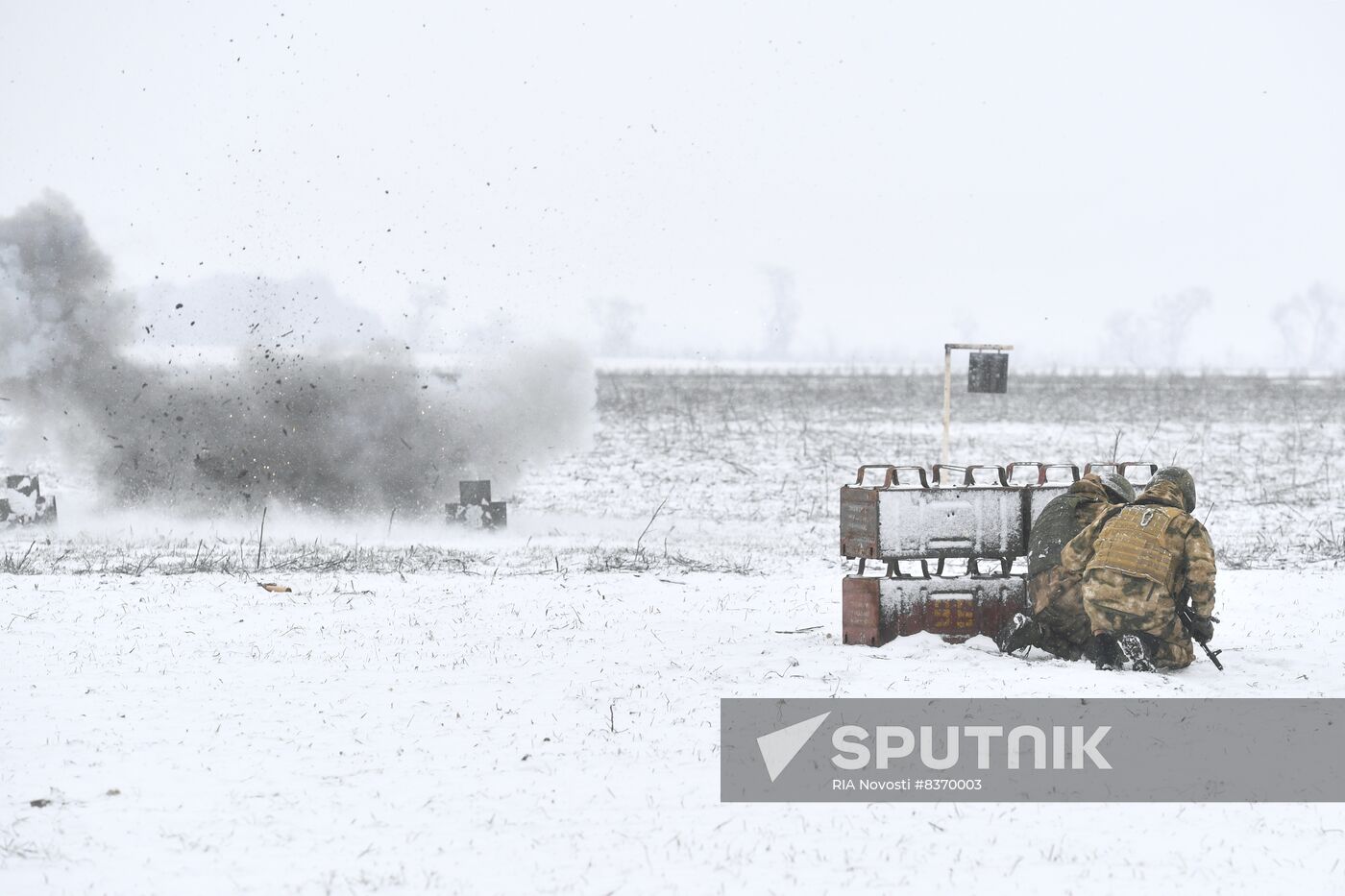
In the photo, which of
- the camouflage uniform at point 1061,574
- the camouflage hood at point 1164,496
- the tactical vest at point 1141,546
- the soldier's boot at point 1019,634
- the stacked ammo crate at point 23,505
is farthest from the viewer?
the stacked ammo crate at point 23,505

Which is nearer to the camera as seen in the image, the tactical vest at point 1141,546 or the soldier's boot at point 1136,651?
the tactical vest at point 1141,546

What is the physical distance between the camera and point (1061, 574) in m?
8.66

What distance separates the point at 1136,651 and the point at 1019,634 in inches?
33.2

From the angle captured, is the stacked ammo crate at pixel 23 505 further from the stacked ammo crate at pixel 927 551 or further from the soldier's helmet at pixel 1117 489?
the soldier's helmet at pixel 1117 489

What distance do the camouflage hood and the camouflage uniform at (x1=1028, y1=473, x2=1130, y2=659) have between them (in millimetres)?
333

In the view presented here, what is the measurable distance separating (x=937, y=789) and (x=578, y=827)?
1777 millimetres

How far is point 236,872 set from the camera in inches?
206

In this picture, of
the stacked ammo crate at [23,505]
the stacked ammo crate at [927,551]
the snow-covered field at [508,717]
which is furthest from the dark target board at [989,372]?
the stacked ammo crate at [23,505]

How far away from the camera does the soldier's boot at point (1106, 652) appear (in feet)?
26.9

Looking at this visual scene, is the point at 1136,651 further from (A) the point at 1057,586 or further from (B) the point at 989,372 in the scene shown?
(B) the point at 989,372

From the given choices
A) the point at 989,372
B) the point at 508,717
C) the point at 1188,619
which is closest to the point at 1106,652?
the point at 1188,619

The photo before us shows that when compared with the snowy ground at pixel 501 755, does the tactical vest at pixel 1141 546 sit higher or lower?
higher

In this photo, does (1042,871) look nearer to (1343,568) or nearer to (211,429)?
(1343,568)

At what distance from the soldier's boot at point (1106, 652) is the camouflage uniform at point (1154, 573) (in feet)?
0.18
